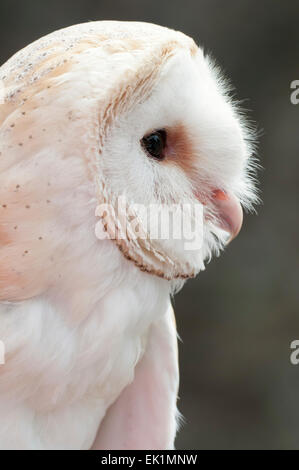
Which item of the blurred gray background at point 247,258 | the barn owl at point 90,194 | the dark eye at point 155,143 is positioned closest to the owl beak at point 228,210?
the barn owl at point 90,194

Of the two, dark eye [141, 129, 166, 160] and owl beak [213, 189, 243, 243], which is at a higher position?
dark eye [141, 129, 166, 160]

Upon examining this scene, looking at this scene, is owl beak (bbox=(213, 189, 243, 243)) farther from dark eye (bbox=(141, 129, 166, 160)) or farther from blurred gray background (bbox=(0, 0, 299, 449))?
blurred gray background (bbox=(0, 0, 299, 449))

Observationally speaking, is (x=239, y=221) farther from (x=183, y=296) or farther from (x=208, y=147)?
(x=183, y=296)

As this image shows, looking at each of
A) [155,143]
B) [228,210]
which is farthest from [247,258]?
[155,143]

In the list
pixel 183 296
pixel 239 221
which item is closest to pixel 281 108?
pixel 183 296

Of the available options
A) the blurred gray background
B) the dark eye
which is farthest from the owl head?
the blurred gray background
